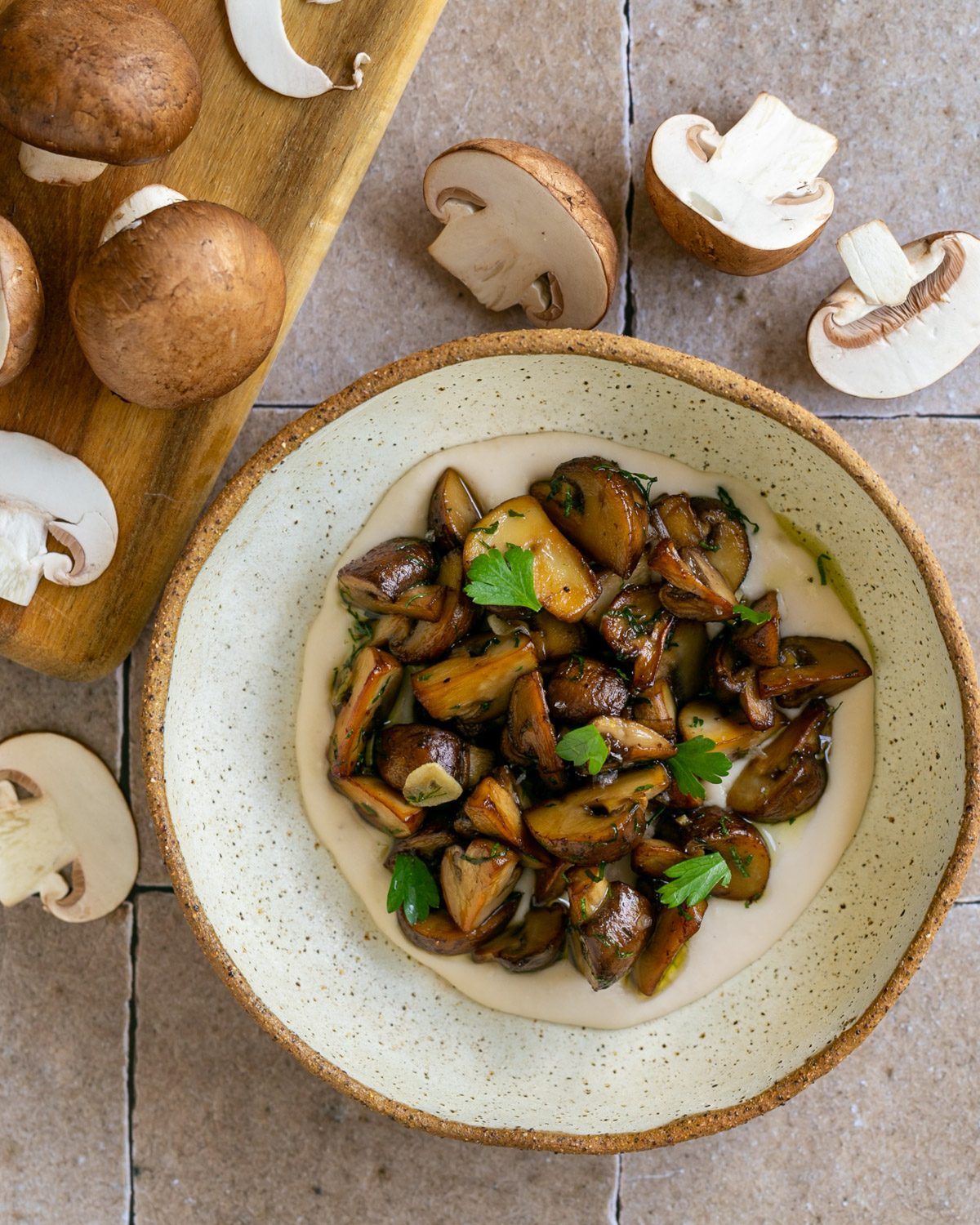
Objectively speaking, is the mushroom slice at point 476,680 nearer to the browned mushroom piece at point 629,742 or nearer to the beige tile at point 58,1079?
the browned mushroom piece at point 629,742

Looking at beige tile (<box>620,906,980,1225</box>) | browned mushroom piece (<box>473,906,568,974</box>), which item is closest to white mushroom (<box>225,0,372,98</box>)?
browned mushroom piece (<box>473,906,568,974</box>)

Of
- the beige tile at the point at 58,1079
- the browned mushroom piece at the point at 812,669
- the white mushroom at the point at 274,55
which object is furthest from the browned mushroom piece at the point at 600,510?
the beige tile at the point at 58,1079

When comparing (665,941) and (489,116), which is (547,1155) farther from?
(489,116)

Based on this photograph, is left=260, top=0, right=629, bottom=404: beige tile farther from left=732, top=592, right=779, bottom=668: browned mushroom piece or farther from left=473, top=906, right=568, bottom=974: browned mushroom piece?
left=473, top=906, right=568, bottom=974: browned mushroom piece

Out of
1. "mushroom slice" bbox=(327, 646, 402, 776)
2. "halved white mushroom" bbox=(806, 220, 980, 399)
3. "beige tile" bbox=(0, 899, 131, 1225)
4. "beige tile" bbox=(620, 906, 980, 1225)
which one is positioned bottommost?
"beige tile" bbox=(0, 899, 131, 1225)

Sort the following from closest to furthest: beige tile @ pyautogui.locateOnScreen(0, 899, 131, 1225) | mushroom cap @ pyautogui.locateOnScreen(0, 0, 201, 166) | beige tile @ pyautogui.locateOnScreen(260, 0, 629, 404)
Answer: mushroom cap @ pyautogui.locateOnScreen(0, 0, 201, 166), beige tile @ pyautogui.locateOnScreen(260, 0, 629, 404), beige tile @ pyautogui.locateOnScreen(0, 899, 131, 1225)

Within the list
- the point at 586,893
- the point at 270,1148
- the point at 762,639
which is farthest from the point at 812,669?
the point at 270,1148

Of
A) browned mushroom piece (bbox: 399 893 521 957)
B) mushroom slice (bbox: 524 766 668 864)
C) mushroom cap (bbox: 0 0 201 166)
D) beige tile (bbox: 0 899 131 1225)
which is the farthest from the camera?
beige tile (bbox: 0 899 131 1225)

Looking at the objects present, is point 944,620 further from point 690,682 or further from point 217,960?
point 217,960
